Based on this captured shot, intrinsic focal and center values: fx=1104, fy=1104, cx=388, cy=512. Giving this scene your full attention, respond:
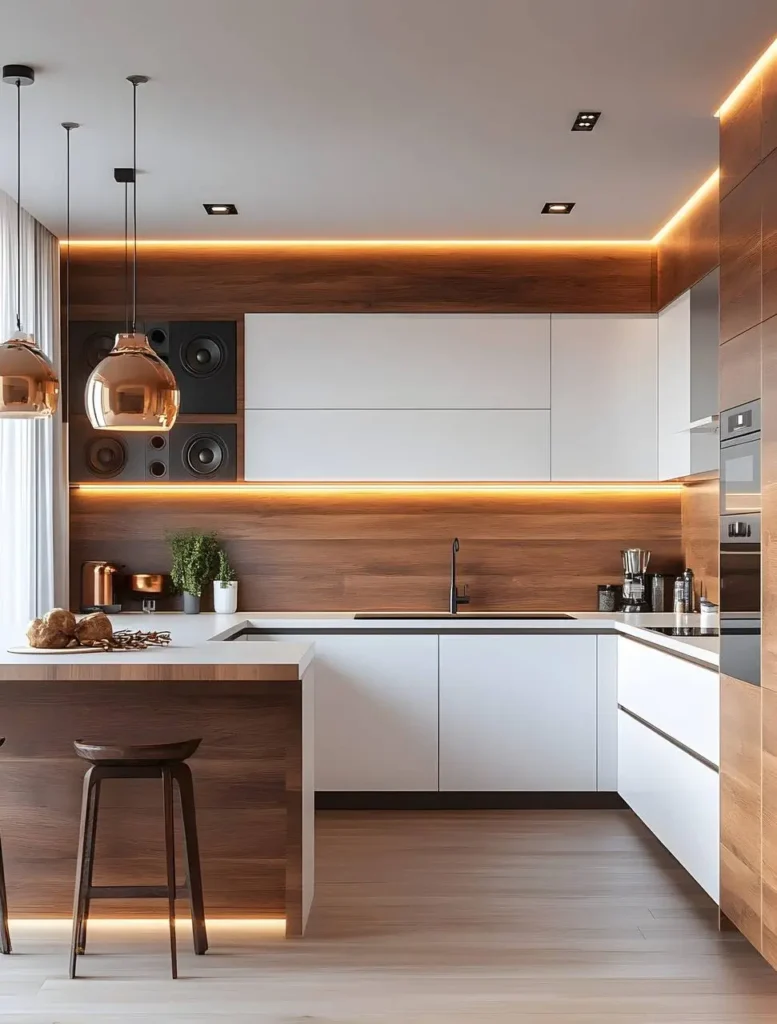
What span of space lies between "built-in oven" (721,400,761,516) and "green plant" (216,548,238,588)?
275 centimetres

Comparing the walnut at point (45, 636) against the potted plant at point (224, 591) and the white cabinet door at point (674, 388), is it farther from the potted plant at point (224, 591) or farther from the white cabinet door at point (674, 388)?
the white cabinet door at point (674, 388)

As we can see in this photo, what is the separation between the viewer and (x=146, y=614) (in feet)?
17.9

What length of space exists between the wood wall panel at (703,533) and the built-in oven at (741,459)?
1.49m

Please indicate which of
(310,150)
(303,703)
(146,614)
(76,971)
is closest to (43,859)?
(76,971)

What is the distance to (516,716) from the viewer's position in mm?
5051

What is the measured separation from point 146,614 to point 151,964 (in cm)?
246

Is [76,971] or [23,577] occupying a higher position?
[23,577]

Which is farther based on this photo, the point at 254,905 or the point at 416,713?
the point at 416,713

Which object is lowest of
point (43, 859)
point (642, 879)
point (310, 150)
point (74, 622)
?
point (642, 879)

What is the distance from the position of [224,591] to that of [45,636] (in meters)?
2.06

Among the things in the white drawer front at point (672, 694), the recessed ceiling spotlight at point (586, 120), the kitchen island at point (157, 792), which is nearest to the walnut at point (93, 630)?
the kitchen island at point (157, 792)

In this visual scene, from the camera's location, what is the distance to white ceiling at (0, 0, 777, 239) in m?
3.10

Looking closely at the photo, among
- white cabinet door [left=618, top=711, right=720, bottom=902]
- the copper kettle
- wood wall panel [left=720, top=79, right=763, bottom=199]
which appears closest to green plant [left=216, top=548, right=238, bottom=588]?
the copper kettle

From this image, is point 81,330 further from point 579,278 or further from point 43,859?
point 43,859
